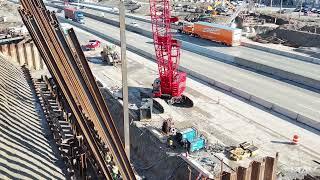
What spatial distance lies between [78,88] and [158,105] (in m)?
20.4

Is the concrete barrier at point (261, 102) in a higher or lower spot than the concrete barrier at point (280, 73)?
lower

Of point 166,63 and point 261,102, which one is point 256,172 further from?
point 166,63

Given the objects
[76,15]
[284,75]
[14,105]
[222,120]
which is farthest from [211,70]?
[76,15]

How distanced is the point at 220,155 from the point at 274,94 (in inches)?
596

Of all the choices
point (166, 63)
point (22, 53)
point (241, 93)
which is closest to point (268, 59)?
point (241, 93)

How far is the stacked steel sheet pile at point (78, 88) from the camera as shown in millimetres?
11430

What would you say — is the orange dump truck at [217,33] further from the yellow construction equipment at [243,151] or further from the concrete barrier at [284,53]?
the yellow construction equipment at [243,151]

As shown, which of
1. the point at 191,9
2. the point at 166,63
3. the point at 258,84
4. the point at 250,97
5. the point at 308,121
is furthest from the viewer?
the point at 191,9

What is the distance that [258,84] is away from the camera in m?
40.0

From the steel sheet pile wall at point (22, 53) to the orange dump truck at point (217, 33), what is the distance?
101 ft

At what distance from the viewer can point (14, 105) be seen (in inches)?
732

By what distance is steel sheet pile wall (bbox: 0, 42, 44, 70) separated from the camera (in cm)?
3464

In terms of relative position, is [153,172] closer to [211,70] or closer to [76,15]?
[211,70]

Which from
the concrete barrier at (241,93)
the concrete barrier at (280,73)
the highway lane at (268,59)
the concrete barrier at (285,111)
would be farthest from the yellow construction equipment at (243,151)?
the highway lane at (268,59)
